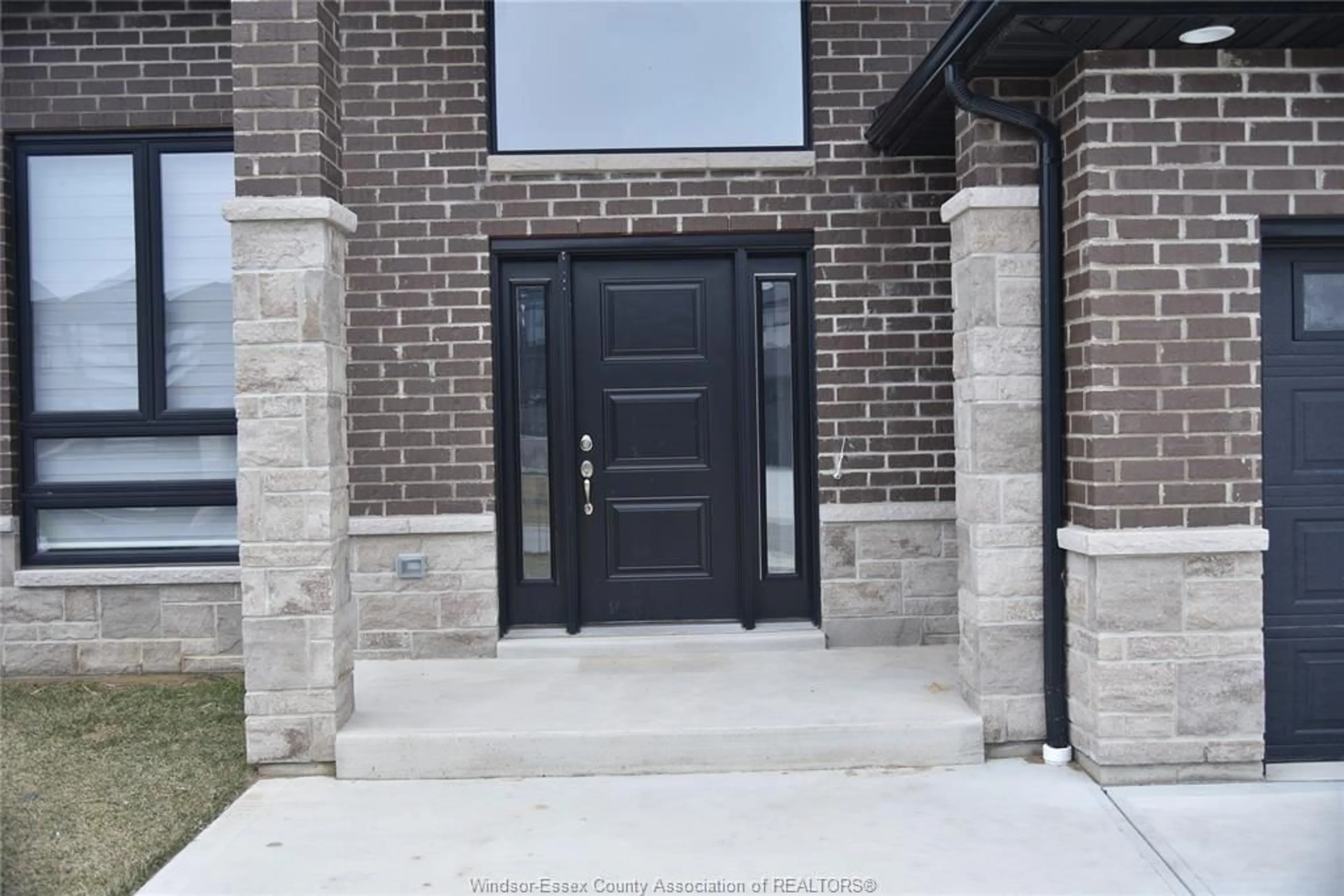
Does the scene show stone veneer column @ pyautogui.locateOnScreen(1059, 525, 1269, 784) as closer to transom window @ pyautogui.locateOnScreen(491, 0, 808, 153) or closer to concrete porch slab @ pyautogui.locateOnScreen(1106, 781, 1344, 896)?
concrete porch slab @ pyautogui.locateOnScreen(1106, 781, 1344, 896)

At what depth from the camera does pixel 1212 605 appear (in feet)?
17.3

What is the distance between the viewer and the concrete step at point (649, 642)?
7109 millimetres

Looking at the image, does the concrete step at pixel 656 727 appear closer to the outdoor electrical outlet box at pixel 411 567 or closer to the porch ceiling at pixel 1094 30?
the outdoor electrical outlet box at pixel 411 567

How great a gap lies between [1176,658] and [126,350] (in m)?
6.07

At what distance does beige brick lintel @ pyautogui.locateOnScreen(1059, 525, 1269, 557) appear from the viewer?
5195mm

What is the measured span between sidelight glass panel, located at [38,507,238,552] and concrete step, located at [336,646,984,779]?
1908 mm

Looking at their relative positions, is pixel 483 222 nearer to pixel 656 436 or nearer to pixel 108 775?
pixel 656 436

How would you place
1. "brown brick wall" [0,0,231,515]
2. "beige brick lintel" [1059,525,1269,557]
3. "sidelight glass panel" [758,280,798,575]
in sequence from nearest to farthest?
1. "beige brick lintel" [1059,525,1269,557]
2. "sidelight glass panel" [758,280,798,575]
3. "brown brick wall" [0,0,231,515]

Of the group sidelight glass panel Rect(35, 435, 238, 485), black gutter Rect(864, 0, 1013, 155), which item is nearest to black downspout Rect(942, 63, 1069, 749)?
black gutter Rect(864, 0, 1013, 155)

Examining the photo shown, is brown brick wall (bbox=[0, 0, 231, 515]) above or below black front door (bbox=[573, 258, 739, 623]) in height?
above

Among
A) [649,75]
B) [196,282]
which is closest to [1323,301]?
[649,75]

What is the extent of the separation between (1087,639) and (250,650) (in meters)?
3.57

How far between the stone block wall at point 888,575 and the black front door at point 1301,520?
81.2 inches

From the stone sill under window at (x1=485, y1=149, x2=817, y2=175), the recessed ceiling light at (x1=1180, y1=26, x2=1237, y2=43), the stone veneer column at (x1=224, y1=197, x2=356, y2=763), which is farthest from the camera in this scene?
the stone sill under window at (x1=485, y1=149, x2=817, y2=175)
